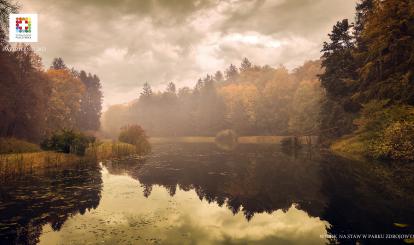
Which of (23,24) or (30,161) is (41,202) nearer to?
(30,161)

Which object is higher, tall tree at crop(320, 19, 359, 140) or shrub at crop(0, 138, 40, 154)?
tall tree at crop(320, 19, 359, 140)

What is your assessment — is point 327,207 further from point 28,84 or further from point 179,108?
point 179,108

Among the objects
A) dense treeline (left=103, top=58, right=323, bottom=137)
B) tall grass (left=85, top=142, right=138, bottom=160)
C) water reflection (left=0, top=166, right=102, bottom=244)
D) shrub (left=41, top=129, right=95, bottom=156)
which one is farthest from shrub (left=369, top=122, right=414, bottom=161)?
dense treeline (left=103, top=58, right=323, bottom=137)

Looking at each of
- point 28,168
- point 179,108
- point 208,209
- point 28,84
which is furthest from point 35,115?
point 179,108

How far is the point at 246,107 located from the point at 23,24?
74.8 metres

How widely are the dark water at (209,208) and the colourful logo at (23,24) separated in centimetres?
1576

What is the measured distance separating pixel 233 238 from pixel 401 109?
23.6 metres

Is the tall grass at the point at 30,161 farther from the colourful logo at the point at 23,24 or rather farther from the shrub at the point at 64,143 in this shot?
the colourful logo at the point at 23,24

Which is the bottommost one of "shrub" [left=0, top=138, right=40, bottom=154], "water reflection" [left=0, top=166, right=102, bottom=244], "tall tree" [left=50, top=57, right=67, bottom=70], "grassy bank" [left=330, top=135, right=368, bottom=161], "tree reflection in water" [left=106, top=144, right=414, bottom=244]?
"tree reflection in water" [left=106, top=144, right=414, bottom=244]

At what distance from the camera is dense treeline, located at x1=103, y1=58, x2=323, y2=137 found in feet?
249

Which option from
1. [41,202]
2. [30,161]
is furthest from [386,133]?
[30,161]

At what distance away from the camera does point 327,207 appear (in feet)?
39.8

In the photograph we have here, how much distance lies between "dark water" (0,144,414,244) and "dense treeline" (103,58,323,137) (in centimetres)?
4982

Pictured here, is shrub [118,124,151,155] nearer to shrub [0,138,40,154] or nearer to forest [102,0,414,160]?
shrub [0,138,40,154]
